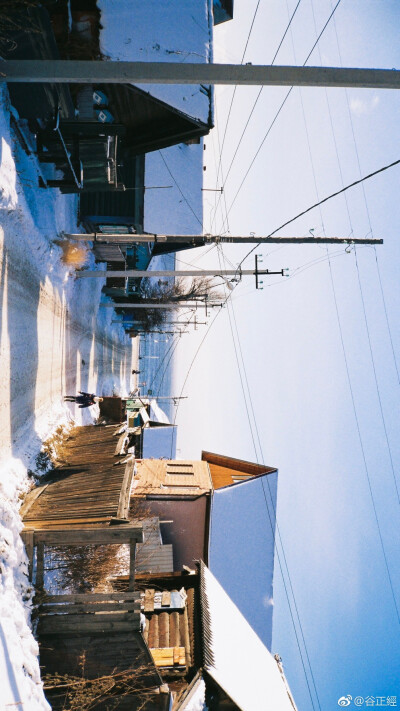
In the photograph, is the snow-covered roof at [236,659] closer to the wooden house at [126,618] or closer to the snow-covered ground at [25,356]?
the wooden house at [126,618]

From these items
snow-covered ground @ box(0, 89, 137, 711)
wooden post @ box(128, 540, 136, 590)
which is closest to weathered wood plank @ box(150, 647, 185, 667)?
wooden post @ box(128, 540, 136, 590)

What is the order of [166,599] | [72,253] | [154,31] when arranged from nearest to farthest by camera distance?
1. [154,31]
2. [166,599]
3. [72,253]

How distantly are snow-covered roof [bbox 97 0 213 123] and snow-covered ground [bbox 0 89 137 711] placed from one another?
11.4 feet

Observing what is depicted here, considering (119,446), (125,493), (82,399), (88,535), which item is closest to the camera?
(88,535)

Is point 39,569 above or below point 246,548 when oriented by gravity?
above

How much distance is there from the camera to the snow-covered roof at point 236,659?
7.81m

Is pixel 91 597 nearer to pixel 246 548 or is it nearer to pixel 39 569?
pixel 39 569

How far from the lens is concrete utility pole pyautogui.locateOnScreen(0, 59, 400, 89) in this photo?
Result: 230 inches

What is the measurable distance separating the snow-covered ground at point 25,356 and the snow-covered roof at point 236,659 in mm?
3389

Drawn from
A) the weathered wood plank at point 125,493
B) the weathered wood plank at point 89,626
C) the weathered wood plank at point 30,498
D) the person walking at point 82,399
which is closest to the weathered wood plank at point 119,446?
the weathered wood plank at point 125,493

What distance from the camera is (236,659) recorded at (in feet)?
29.9

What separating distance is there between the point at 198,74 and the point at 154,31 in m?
6.58

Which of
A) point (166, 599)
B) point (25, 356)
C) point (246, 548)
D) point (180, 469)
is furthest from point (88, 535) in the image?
point (246, 548)

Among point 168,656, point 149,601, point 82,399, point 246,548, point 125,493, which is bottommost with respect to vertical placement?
point 168,656
